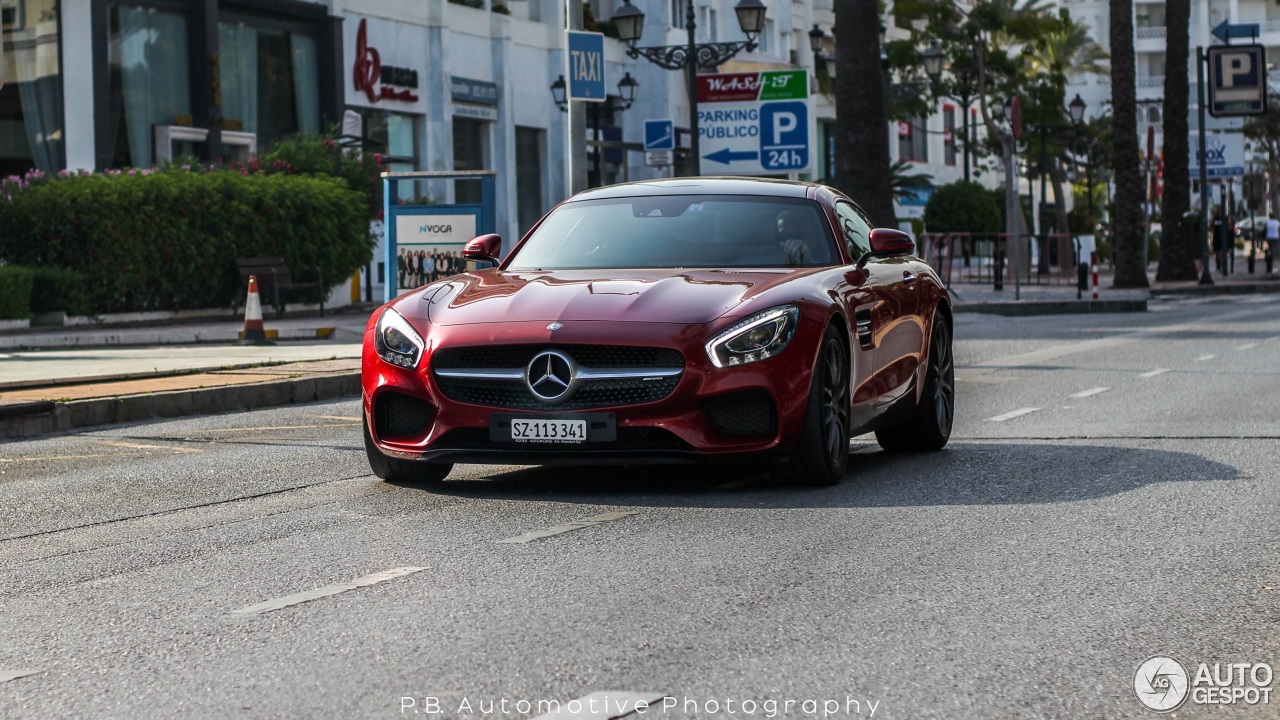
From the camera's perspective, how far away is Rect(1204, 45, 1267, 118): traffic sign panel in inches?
2067

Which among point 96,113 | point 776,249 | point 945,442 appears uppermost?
point 96,113

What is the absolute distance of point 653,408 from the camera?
855 centimetres

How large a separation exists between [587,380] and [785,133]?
2373cm

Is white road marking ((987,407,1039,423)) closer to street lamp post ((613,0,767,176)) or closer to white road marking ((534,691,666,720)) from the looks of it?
white road marking ((534,691,666,720))

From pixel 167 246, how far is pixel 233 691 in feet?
76.7

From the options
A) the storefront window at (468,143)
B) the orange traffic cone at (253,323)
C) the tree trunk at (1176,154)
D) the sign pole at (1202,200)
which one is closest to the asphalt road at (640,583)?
the orange traffic cone at (253,323)

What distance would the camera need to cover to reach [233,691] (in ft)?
16.3

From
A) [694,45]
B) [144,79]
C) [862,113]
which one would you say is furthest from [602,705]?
[144,79]

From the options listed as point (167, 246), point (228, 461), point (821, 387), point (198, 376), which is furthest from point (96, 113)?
point (821, 387)

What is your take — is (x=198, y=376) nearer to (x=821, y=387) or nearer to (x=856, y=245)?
(x=856, y=245)

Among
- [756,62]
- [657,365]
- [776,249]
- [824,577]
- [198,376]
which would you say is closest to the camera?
[824,577]

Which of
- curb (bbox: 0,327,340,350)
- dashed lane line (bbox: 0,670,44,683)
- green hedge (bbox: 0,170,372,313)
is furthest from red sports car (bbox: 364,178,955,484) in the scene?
green hedge (bbox: 0,170,372,313)

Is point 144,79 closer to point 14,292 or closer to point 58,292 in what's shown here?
point 58,292

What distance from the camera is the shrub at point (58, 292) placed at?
85.6 ft
